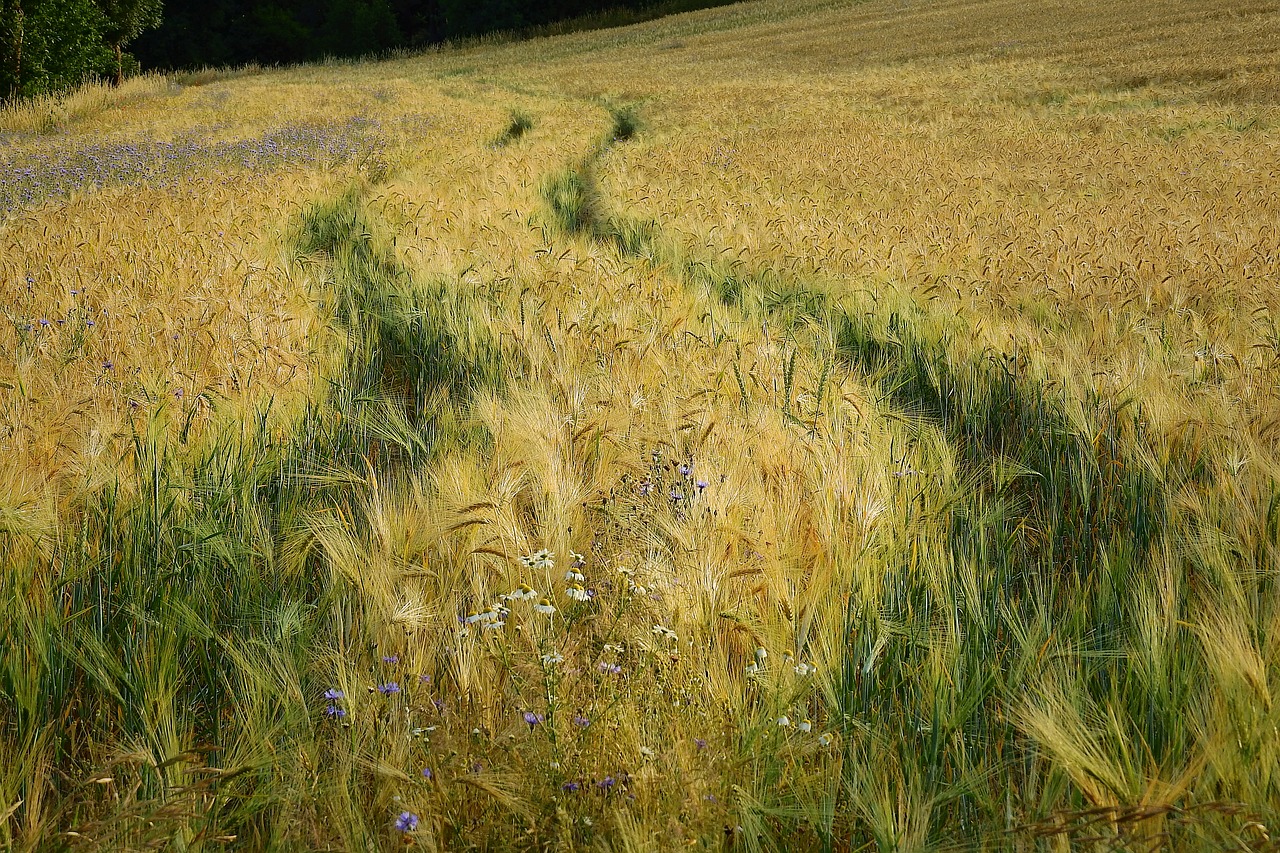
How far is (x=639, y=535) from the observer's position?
183 cm

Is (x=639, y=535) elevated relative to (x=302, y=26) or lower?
lower

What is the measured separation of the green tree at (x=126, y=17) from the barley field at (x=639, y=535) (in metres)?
28.1

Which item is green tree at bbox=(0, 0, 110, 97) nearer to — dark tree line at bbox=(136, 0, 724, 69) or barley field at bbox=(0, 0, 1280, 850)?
barley field at bbox=(0, 0, 1280, 850)

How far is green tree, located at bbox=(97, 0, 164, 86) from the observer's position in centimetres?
2694

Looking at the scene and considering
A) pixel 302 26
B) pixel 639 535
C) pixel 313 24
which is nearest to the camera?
pixel 639 535

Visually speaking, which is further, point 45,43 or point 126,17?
point 126,17

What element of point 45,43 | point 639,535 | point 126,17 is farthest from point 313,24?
point 639,535

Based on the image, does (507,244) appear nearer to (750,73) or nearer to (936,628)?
(936,628)

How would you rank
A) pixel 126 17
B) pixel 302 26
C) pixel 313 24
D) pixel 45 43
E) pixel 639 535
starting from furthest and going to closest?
pixel 313 24 < pixel 302 26 < pixel 126 17 < pixel 45 43 < pixel 639 535

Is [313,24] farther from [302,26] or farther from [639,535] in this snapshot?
[639,535]

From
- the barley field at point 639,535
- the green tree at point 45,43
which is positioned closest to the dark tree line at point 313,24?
the green tree at point 45,43

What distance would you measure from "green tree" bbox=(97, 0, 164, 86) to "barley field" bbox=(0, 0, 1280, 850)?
2805 centimetres

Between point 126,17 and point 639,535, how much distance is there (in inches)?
1332

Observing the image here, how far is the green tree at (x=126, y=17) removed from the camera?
2694 cm
